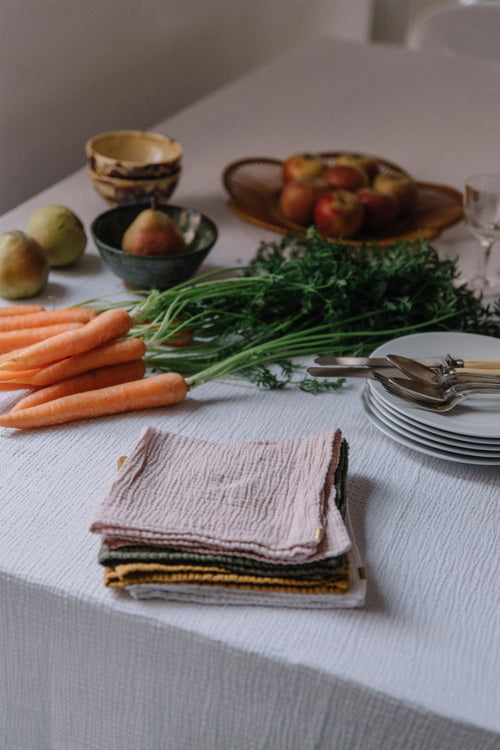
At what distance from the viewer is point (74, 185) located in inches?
66.7

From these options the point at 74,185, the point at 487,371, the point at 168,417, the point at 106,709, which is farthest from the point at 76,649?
the point at 74,185

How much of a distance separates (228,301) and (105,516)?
53 centimetres

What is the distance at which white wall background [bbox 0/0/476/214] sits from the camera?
69.4 inches

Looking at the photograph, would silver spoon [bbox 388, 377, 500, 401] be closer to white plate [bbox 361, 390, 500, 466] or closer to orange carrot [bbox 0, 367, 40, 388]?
white plate [bbox 361, 390, 500, 466]

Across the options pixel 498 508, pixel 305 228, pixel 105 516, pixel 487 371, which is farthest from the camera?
pixel 305 228

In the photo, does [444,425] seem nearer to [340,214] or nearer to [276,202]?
[340,214]

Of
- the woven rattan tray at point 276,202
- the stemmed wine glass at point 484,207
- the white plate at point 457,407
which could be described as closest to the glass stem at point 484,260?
the stemmed wine glass at point 484,207

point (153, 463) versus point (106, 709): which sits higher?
point (153, 463)

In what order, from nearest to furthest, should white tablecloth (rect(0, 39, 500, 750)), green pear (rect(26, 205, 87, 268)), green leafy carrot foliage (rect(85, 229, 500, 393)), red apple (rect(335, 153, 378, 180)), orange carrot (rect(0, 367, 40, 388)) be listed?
white tablecloth (rect(0, 39, 500, 750)) < orange carrot (rect(0, 367, 40, 388)) < green leafy carrot foliage (rect(85, 229, 500, 393)) < green pear (rect(26, 205, 87, 268)) < red apple (rect(335, 153, 378, 180))

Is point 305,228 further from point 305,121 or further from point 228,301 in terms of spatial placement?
point 305,121

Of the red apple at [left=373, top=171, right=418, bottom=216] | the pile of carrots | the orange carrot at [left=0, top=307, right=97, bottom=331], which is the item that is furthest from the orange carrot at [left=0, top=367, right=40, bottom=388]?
the red apple at [left=373, top=171, right=418, bottom=216]

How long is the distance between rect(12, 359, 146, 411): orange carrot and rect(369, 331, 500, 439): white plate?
306mm

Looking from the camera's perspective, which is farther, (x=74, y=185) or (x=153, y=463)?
(x=74, y=185)

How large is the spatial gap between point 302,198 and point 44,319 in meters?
0.63
